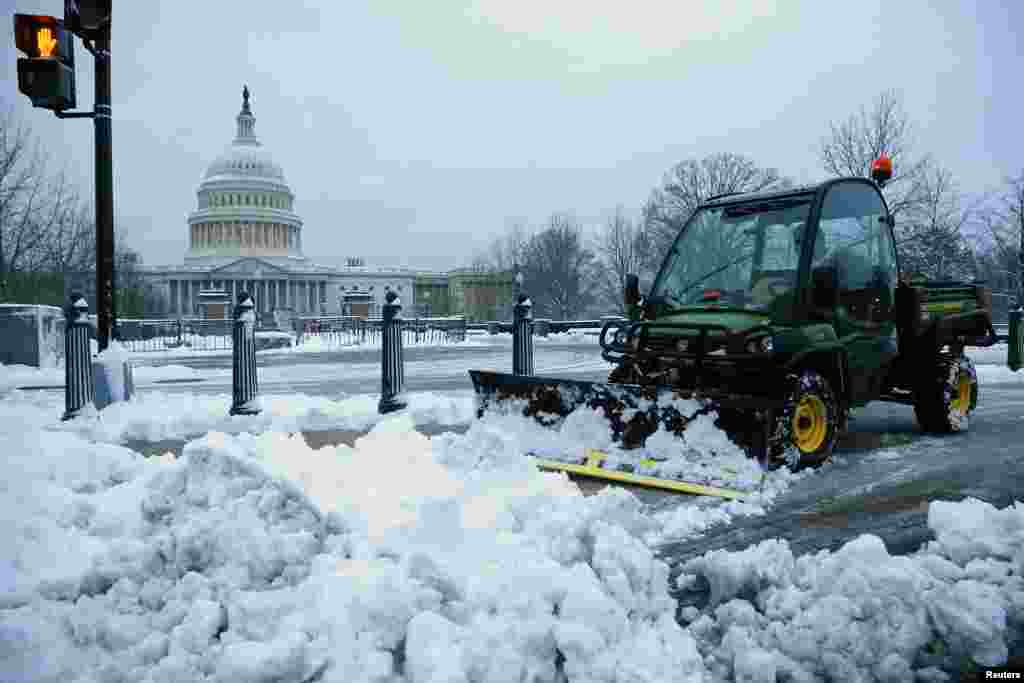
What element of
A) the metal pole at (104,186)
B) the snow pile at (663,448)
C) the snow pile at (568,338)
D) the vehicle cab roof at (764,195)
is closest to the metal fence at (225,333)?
the snow pile at (568,338)

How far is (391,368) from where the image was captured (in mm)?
8297

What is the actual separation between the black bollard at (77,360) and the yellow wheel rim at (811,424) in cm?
774

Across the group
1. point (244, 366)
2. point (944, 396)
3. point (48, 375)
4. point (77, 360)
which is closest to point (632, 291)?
point (944, 396)

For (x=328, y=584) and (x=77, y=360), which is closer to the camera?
(x=328, y=584)

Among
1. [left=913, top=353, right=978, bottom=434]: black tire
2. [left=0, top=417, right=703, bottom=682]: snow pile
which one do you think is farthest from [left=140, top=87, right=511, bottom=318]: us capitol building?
[left=0, top=417, right=703, bottom=682]: snow pile

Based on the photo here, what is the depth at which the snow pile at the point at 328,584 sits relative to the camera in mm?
2434

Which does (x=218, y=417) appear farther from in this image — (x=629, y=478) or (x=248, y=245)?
(x=248, y=245)

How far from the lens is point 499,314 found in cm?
7425

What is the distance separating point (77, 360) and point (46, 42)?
3508 millimetres

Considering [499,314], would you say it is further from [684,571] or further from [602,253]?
[684,571]

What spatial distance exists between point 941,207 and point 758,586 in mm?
29809

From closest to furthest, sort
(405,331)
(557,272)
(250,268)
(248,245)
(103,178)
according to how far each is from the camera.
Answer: (103,178), (405,331), (557,272), (250,268), (248,245)

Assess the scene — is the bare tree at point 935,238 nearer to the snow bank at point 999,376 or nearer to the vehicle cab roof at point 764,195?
the snow bank at point 999,376

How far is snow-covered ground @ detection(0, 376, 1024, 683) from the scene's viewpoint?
8.05ft
